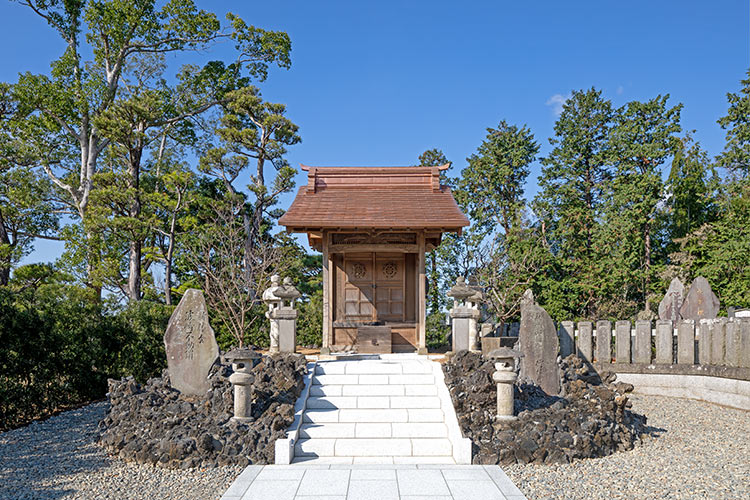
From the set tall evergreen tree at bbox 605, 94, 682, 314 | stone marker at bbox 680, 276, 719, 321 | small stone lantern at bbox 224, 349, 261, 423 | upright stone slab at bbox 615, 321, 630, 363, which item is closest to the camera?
small stone lantern at bbox 224, 349, 261, 423

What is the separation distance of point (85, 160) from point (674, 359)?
60.6 feet

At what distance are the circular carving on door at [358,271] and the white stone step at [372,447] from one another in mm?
5738

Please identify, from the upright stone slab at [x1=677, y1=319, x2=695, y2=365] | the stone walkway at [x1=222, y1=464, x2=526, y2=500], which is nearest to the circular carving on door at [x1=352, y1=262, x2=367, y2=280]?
the stone walkway at [x1=222, y1=464, x2=526, y2=500]

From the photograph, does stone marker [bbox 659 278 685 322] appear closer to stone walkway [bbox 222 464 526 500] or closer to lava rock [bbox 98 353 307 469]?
stone walkway [bbox 222 464 526 500]

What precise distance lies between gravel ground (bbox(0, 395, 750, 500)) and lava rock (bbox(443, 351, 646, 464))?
0.19 meters

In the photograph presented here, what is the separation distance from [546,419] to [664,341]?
4803 millimetres

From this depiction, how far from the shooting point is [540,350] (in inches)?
303

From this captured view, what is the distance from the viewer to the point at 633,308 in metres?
15.8

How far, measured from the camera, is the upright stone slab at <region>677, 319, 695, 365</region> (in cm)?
942

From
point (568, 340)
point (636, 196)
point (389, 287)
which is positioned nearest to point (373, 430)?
point (568, 340)

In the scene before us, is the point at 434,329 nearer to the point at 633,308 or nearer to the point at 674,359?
the point at 633,308

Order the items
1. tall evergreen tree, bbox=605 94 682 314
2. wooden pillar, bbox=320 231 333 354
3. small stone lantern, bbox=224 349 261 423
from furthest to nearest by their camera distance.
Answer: tall evergreen tree, bbox=605 94 682 314 → wooden pillar, bbox=320 231 333 354 → small stone lantern, bbox=224 349 261 423

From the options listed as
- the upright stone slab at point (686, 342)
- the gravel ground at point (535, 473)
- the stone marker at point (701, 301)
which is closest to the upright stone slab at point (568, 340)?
the upright stone slab at point (686, 342)

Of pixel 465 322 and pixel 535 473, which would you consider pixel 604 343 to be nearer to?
pixel 465 322
